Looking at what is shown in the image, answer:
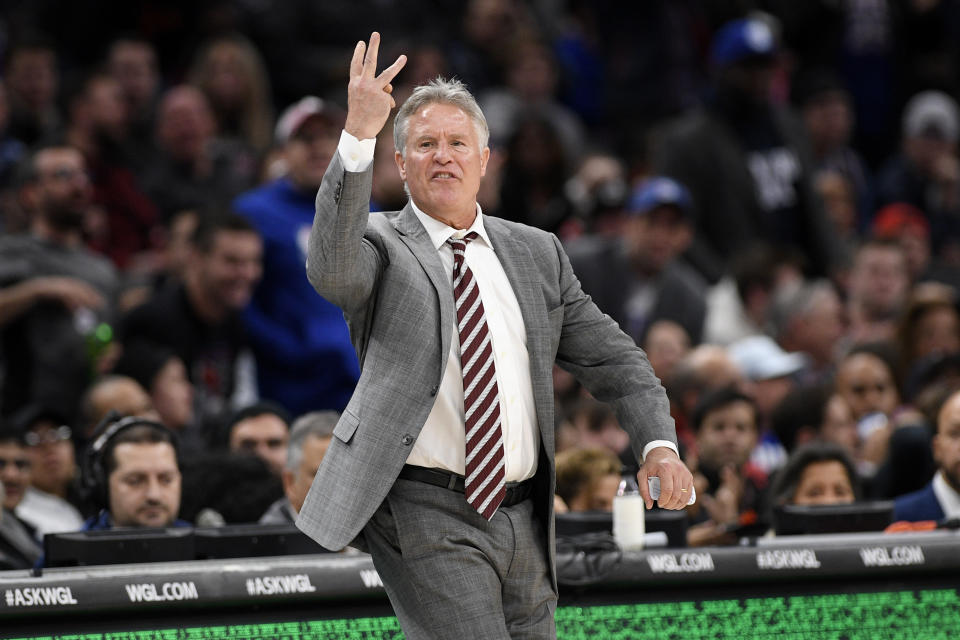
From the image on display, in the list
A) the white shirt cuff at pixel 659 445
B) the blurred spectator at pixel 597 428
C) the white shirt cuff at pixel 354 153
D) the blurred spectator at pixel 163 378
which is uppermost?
the blurred spectator at pixel 163 378

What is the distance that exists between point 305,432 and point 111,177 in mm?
4510

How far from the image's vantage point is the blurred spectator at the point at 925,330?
31.9 feet

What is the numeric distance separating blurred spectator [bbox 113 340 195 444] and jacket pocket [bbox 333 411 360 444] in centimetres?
409

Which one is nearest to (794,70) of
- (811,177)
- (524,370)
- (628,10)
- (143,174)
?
(628,10)

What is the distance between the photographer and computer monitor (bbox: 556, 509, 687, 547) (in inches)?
220

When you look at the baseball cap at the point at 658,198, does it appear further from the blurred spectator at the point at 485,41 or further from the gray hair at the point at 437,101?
the gray hair at the point at 437,101

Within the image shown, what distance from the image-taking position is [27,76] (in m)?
10.6

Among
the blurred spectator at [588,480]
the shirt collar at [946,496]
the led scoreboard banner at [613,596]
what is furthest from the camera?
the blurred spectator at [588,480]

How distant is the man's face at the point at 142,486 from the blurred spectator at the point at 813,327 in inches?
205

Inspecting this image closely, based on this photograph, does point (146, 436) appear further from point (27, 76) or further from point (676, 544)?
point (27, 76)

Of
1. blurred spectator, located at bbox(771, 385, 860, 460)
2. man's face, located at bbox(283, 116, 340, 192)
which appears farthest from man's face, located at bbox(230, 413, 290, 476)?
blurred spectator, located at bbox(771, 385, 860, 460)

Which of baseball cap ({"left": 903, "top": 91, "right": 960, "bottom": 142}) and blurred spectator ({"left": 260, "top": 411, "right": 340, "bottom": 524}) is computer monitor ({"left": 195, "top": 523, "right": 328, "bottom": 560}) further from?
baseball cap ({"left": 903, "top": 91, "right": 960, "bottom": 142})

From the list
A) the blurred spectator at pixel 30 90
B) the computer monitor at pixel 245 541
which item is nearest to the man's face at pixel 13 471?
the computer monitor at pixel 245 541

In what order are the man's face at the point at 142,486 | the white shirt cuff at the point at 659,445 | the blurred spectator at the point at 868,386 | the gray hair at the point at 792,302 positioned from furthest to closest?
the gray hair at the point at 792,302 < the blurred spectator at the point at 868,386 < the man's face at the point at 142,486 < the white shirt cuff at the point at 659,445
